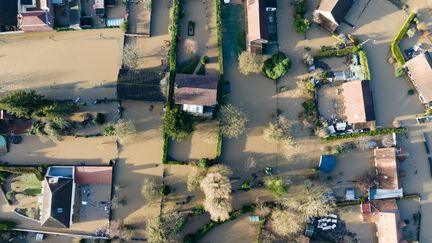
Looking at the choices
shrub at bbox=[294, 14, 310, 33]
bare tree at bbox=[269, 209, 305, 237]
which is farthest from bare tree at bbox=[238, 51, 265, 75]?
bare tree at bbox=[269, 209, 305, 237]

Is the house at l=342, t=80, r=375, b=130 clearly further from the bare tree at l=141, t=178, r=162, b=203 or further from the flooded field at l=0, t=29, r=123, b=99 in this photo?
the flooded field at l=0, t=29, r=123, b=99

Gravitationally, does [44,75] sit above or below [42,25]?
below

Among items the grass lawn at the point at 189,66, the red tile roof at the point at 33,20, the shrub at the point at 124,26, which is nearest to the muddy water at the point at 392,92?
the grass lawn at the point at 189,66

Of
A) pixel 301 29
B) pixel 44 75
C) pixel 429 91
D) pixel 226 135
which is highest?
pixel 301 29

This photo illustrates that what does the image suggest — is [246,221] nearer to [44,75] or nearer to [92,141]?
[92,141]

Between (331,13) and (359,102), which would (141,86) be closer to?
(331,13)

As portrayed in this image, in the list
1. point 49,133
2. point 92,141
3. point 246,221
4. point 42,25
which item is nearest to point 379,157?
point 246,221
